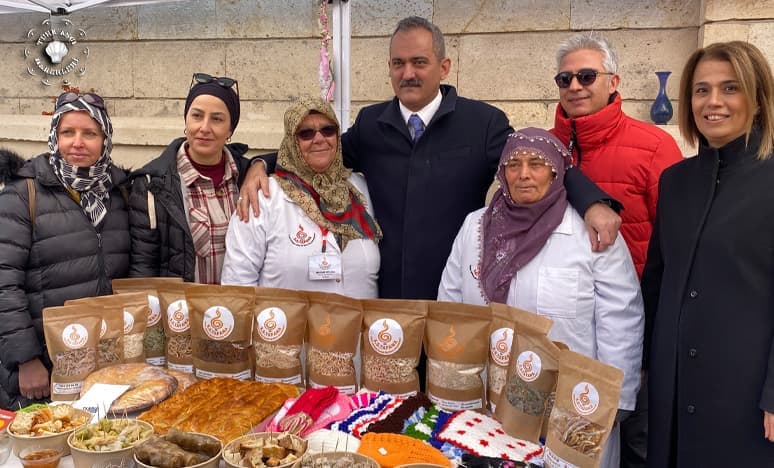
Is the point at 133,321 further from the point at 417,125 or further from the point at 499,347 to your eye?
the point at 417,125

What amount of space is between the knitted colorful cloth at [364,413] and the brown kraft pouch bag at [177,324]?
2.64ft

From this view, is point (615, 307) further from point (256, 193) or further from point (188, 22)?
point (188, 22)

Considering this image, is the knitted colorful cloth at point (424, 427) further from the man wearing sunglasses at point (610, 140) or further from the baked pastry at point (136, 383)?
the man wearing sunglasses at point (610, 140)

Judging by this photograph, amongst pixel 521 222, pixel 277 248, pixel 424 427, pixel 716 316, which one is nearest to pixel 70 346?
pixel 277 248

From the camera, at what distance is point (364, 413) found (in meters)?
2.01

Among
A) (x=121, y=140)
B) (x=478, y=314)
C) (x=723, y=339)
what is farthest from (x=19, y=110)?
(x=723, y=339)

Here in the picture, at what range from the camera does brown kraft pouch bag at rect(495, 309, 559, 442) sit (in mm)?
1825

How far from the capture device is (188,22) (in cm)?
678

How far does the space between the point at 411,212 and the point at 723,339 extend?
1495 mm

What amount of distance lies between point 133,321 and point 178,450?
0.91 m

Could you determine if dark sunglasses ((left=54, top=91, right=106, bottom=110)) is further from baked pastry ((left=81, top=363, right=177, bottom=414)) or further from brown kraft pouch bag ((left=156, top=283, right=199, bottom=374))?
baked pastry ((left=81, top=363, right=177, bottom=414))

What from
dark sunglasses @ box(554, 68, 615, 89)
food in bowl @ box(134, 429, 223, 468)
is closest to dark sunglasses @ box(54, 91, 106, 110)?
food in bowl @ box(134, 429, 223, 468)

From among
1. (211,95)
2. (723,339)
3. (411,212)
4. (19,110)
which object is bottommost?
(723,339)

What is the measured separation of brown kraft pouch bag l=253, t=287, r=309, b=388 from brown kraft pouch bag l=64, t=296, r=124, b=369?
21.6 inches
